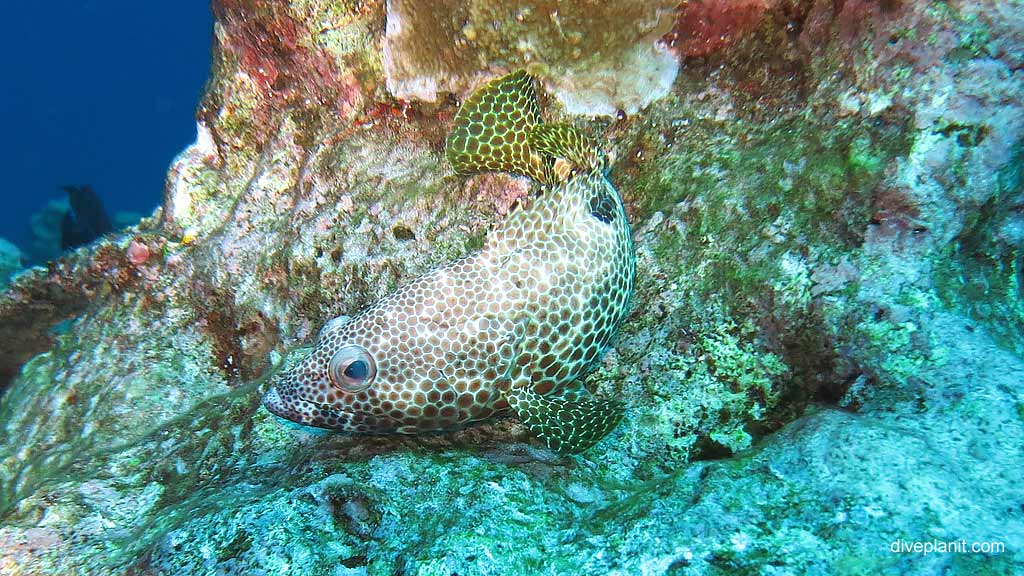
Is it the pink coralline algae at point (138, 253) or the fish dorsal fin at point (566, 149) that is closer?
the fish dorsal fin at point (566, 149)

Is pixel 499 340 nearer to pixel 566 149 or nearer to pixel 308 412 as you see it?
pixel 308 412

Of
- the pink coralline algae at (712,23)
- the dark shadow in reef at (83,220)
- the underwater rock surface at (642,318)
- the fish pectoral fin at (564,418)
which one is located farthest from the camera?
the dark shadow in reef at (83,220)

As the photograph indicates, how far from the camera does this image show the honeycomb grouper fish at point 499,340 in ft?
10.3

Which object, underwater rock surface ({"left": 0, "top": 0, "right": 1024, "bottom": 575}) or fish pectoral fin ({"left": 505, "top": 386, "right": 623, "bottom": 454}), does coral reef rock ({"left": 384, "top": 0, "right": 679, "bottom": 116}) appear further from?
fish pectoral fin ({"left": 505, "top": 386, "right": 623, "bottom": 454})

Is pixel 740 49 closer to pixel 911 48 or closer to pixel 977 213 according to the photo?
pixel 911 48

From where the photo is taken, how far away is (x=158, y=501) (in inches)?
134

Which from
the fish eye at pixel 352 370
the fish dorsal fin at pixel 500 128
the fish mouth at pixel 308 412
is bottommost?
the fish mouth at pixel 308 412

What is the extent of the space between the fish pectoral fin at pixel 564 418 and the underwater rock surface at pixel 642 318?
18 cm

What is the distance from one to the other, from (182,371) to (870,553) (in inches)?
204

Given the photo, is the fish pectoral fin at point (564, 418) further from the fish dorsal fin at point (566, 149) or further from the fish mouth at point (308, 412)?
the fish dorsal fin at point (566, 149)

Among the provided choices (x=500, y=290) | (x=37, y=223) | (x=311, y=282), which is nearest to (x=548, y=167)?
(x=500, y=290)

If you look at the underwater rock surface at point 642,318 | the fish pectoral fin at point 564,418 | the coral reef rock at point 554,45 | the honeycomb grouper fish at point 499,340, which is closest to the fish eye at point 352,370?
the honeycomb grouper fish at point 499,340

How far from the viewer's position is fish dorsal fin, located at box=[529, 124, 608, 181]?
361 cm

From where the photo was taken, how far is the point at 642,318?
12.1 feet
